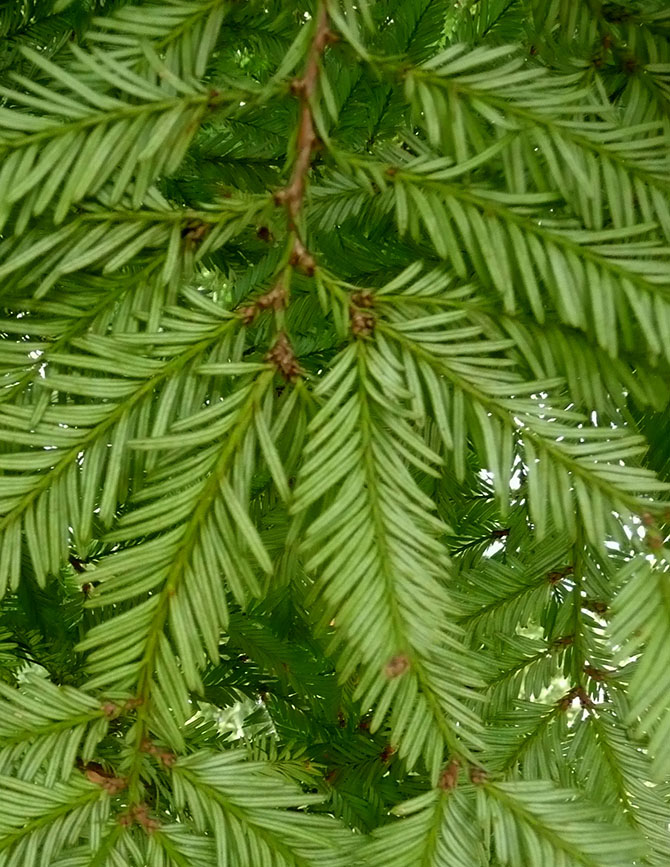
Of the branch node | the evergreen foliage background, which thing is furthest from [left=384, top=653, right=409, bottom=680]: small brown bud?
the branch node

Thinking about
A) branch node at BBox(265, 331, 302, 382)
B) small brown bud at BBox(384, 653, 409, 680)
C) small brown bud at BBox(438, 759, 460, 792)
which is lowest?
small brown bud at BBox(438, 759, 460, 792)

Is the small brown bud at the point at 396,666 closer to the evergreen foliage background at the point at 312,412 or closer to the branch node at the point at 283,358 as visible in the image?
the evergreen foliage background at the point at 312,412

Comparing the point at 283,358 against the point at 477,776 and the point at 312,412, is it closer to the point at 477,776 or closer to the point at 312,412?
the point at 312,412

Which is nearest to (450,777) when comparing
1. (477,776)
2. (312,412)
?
(477,776)

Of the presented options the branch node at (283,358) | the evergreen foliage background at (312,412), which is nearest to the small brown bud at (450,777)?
the evergreen foliage background at (312,412)

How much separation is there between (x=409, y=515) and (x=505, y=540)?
0.41 meters

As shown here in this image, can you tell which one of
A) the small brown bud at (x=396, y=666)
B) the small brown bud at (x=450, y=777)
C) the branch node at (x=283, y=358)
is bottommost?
the small brown bud at (x=450, y=777)

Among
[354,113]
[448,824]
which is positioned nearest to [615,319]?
[448,824]

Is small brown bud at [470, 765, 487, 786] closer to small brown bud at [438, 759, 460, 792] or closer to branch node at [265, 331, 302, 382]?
small brown bud at [438, 759, 460, 792]

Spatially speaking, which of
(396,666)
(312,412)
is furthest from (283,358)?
(396,666)

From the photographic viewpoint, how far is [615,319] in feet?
1.25

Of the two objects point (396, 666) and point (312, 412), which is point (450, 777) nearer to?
point (396, 666)

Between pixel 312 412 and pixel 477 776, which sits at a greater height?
pixel 312 412

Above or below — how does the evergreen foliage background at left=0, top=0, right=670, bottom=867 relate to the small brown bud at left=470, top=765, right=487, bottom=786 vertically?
above
